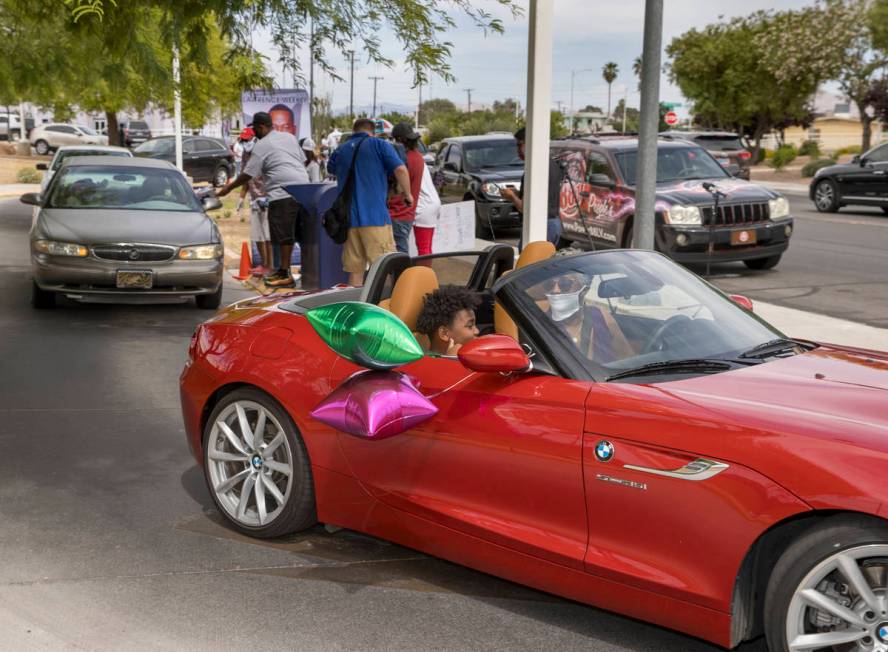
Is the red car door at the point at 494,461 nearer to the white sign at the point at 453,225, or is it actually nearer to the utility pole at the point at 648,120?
the utility pole at the point at 648,120

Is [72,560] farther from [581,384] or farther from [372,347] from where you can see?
[581,384]

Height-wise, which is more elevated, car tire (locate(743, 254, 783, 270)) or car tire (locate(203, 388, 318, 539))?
car tire (locate(743, 254, 783, 270))

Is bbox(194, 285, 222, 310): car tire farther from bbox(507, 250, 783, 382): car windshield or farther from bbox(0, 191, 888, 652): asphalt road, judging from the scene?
bbox(507, 250, 783, 382): car windshield

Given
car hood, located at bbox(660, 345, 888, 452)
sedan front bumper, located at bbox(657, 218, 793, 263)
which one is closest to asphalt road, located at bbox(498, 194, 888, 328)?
sedan front bumper, located at bbox(657, 218, 793, 263)

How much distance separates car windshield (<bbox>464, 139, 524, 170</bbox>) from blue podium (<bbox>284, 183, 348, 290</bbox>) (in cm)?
813

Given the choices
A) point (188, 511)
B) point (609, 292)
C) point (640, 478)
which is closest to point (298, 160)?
point (188, 511)

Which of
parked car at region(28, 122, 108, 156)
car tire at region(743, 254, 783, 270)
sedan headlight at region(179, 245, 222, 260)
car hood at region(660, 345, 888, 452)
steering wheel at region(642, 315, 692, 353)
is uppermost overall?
parked car at region(28, 122, 108, 156)

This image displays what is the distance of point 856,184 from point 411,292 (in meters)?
23.1

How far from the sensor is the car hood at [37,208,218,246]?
11570mm

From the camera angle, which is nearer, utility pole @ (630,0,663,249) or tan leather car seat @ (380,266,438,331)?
tan leather car seat @ (380,266,438,331)

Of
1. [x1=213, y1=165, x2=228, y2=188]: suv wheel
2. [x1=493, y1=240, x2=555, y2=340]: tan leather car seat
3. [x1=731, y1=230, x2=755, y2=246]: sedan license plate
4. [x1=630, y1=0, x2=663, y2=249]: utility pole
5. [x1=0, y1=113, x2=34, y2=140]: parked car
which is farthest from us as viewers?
[x1=0, y1=113, x2=34, y2=140]: parked car

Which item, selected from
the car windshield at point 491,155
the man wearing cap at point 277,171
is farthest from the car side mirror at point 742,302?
the car windshield at point 491,155

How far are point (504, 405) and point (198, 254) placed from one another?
8.18m

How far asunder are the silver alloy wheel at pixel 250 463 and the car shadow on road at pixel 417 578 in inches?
6.2
